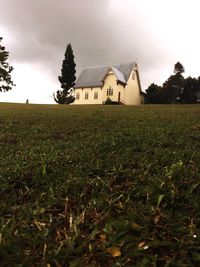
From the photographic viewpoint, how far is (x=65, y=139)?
26.5 ft

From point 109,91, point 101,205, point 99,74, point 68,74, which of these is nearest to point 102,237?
point 101,205

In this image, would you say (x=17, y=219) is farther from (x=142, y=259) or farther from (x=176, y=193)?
(x=176, y=193)

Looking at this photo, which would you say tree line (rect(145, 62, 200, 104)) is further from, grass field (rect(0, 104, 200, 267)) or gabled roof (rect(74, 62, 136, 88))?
grass field (rect(0, 104, 200, 267))

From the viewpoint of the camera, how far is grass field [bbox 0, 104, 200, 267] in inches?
128

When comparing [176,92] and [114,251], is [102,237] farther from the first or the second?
[176,92]

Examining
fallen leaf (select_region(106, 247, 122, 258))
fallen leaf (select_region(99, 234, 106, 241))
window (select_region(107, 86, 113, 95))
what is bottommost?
fallen leaf (select_region(106, 247, 122, 258))

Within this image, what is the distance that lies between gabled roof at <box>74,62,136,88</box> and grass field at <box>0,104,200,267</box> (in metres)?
56.8

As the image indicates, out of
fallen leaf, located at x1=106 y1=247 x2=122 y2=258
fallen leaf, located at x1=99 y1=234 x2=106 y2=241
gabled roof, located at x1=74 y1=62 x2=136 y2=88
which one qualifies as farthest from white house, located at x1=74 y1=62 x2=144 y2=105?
fallen leaf, located at x1=106 y1=247 x2=122 y2=258

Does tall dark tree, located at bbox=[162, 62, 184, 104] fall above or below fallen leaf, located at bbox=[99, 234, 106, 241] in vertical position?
above

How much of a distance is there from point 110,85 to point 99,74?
14.8ft

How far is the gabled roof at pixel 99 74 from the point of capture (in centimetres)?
6391

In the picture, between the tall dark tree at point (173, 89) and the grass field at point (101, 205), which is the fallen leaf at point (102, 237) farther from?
the tall dark tree at point (173, 89)

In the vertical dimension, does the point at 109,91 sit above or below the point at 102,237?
above

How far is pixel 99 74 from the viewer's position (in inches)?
2601
